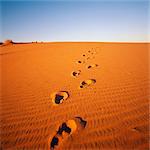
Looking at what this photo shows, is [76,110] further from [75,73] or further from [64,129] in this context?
[75,73]

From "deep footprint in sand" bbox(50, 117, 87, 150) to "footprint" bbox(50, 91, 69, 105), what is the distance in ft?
3.61

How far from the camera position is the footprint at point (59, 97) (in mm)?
5305

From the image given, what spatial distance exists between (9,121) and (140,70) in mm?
5761

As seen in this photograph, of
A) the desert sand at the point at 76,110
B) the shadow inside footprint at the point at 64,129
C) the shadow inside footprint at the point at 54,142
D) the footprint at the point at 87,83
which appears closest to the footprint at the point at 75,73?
the desert sand at the point at 76,110

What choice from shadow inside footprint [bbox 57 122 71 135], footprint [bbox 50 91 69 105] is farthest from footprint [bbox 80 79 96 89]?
shadow inside footprint [bbox 57 122 71 135]

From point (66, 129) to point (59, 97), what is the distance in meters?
1.76

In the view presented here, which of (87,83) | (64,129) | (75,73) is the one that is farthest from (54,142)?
(75,73)

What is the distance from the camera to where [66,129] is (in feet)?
13.0

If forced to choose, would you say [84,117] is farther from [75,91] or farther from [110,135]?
[75,91]

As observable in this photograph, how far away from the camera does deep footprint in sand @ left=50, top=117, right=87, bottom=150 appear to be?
3606mm

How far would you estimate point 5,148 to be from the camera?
3.54 meters

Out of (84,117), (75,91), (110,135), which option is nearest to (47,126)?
(84,117)

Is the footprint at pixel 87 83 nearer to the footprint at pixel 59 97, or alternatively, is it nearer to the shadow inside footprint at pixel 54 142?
the footprint at pixel 59 97

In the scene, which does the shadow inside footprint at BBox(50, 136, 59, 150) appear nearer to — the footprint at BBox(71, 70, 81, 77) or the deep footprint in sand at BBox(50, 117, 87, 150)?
the deep footprint in sand at BBox(50, 117, 87, 150)
